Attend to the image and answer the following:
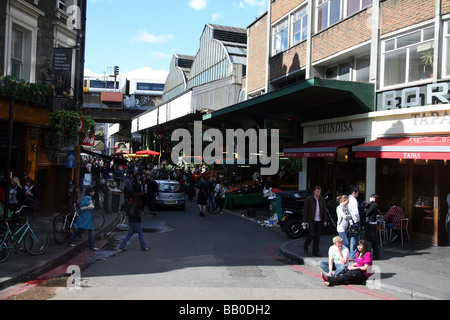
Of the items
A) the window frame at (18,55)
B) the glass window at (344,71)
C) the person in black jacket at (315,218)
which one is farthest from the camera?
the glass window at (344,71)

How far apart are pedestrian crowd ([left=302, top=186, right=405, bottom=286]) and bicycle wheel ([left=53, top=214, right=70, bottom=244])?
662 centimetres

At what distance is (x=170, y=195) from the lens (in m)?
19.2

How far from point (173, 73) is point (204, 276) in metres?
53.2

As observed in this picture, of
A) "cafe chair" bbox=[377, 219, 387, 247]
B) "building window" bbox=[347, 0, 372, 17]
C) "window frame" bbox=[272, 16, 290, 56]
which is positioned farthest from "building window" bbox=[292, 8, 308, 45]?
"cafe chair" bbox=[377, 219, 387, 247]

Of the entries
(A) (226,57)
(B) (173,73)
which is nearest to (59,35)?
(A) (226,57)

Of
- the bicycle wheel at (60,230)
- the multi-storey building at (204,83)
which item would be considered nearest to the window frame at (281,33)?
the multi-storey building at (204,83)

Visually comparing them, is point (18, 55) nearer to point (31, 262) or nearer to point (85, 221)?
point (85, 221)

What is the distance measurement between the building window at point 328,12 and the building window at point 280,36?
10.2 ft

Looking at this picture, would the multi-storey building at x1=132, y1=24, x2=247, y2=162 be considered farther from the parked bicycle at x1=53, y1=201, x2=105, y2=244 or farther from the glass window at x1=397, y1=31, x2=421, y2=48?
the parked bicycle at x1=53, y1=201, x2=105, y2=244

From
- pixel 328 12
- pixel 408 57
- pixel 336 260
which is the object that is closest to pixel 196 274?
pixel 336 260

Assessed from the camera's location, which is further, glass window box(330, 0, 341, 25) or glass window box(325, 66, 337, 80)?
glass window box(325, 66, 337, 80)

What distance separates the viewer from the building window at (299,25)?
19.5 meters

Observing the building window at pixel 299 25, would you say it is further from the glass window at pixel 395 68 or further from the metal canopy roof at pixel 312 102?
the glass window at pixel 395 68

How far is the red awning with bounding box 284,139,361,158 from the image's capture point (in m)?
14.9
